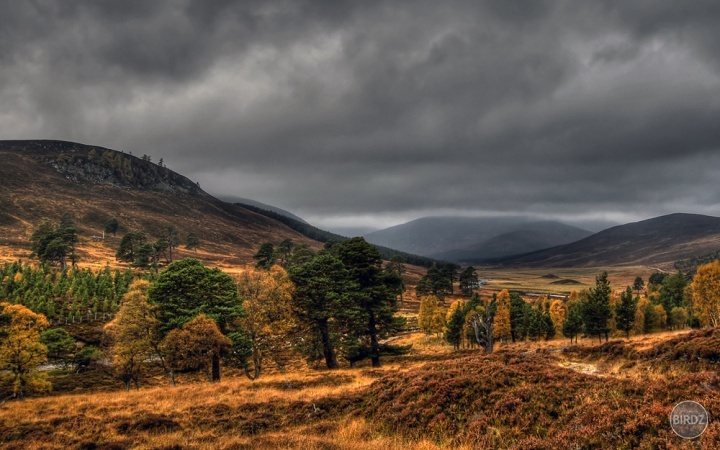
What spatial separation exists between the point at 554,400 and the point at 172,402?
20.9m

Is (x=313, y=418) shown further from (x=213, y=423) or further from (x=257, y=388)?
(x=257, y=388)

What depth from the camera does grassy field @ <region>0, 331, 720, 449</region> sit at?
9.42 m

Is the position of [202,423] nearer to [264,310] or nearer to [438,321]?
[264,310]

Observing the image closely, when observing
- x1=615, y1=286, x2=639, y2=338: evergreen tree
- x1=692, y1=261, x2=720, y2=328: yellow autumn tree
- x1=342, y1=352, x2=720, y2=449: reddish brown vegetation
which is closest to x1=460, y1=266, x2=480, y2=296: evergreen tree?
x1=615, y1=286, x2=639, y2=338: evergreen tree

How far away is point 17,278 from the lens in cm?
6325

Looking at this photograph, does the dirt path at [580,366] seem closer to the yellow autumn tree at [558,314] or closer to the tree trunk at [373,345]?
the tree trunk at [373,345]

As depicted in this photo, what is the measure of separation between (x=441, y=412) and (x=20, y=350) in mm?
40349

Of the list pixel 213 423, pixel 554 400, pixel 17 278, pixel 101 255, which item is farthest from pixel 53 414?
pixel 101 255

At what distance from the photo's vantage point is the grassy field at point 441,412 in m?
9.42

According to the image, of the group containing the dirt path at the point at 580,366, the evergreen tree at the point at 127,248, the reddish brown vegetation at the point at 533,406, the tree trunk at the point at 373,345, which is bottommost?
the tree trunk at the point at 373,345

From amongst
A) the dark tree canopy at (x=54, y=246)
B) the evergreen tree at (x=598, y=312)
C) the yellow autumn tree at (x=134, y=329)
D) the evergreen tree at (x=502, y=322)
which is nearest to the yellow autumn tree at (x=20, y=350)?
the yellow autumn tree at (x=134, y=329)

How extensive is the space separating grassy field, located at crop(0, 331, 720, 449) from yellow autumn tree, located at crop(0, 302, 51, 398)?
1428cm

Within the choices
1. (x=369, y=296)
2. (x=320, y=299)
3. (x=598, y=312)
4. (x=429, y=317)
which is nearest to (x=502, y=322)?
(x=429, y=317)

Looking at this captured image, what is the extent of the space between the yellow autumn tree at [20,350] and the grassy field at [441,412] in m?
14.3
